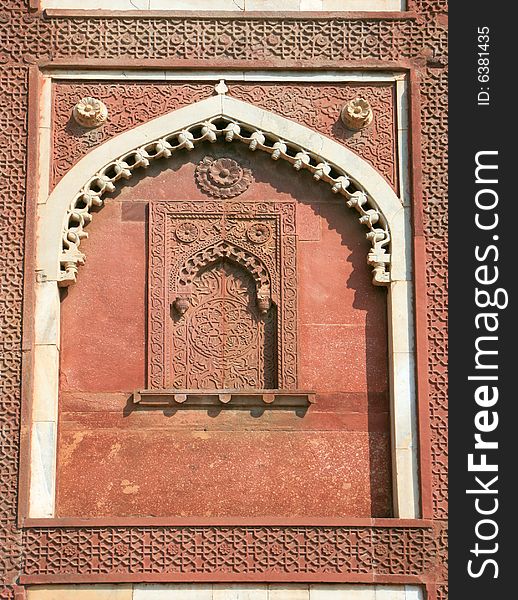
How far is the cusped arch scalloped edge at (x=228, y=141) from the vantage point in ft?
34.7

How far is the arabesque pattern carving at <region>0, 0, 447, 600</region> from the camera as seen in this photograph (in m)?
9.81

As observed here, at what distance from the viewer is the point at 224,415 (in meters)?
10.3

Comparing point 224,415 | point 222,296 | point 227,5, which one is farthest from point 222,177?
point 224,415

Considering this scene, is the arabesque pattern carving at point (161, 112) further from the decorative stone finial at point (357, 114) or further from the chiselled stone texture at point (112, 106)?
the decorative stone finial at point (357, 114)

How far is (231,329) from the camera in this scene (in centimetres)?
1047

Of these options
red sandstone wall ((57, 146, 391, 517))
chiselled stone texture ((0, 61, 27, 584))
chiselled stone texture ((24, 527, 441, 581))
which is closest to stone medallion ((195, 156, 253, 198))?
red sandstone wall ((57, 146, 391, 517))

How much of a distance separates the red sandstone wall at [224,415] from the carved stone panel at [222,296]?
0.10 m

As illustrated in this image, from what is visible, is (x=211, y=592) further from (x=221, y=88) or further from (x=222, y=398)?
(x=221, y=88)

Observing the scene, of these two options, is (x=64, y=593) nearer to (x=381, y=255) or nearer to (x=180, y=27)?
(x=381, y=255)

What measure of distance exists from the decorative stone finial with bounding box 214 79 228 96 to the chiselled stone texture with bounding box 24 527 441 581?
3.13m

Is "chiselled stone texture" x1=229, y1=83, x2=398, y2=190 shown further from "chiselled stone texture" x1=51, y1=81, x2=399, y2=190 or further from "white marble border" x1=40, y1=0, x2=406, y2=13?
"white marble border" x1=40, y1=0, x2=406, y2=13

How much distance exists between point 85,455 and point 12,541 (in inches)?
29.9

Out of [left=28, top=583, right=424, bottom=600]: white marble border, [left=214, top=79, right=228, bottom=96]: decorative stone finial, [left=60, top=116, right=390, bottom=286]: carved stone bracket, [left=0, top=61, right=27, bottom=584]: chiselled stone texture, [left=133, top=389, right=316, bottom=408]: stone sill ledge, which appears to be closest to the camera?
[left=28, top=583, right=424, bottom=600]: white marble border

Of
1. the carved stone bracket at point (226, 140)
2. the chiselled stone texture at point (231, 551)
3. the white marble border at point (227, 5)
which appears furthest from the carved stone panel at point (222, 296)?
the white marble border at point (227, 5)
